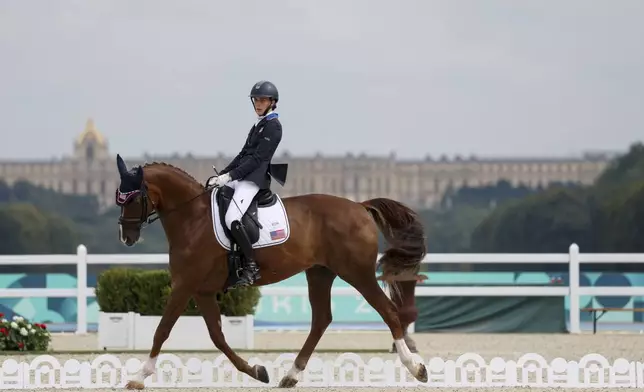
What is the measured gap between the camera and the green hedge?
11.5 metres

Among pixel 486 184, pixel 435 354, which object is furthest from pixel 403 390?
pixel 486 184

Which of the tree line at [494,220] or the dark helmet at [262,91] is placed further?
the tree line at [494,220]

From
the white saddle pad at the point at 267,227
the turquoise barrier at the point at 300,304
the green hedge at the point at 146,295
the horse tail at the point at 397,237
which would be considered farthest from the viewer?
the turquoise barrier at the point at 300,304

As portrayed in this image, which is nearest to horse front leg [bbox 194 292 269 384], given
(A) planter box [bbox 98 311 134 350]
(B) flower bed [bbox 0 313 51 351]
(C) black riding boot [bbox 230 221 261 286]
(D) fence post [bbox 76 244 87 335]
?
(C) black riding boot [bbox 230 221 261 286]

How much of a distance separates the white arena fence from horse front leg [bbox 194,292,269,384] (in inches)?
7.2

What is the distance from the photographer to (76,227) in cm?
5169

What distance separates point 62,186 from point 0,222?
16.6m

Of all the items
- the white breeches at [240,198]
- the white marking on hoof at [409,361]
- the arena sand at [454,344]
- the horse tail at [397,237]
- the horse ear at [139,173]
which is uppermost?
the horse ear at [139,173]

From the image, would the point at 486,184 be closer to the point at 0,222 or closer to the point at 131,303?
the point at 0,222

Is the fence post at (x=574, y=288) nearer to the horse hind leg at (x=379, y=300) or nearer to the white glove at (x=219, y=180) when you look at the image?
the horse hind leg at (x=379, y=300)

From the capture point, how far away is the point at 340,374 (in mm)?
7770

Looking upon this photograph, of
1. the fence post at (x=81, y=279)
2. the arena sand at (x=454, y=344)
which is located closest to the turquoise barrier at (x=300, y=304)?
the arena sand at (x=454, y=344)

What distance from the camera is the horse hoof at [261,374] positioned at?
7535 mm

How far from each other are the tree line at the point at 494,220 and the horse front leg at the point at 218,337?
35.1 metres
